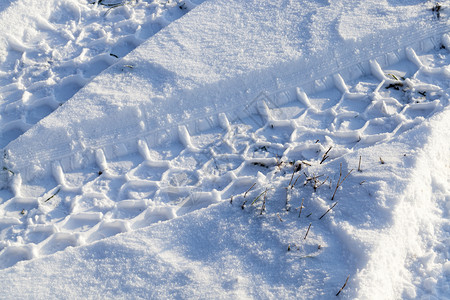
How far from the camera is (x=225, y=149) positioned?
2.87 metres

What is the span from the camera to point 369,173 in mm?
2520

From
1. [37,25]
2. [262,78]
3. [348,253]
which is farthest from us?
[37,25]

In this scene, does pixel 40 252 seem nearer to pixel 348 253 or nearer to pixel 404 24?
pixel 348 253

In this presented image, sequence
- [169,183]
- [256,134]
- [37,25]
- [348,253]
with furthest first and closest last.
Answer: [37,25]
[256,134]
[169,183]
[348,253]

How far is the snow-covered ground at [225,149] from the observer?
7.27 ft

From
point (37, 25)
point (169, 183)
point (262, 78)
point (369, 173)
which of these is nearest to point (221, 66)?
point (262, 78)

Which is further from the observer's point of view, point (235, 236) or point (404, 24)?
point (404, 24)

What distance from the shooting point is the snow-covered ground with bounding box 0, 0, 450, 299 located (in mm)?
2217

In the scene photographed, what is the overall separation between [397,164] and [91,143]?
5.57 feet

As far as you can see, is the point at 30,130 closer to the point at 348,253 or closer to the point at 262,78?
the point at 262,78

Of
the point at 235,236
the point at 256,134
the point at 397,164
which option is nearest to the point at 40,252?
the point at 235,236

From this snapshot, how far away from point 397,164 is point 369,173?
0.52 ft

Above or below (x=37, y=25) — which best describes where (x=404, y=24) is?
below

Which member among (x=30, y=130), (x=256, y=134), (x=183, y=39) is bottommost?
(x=256, y=134)
